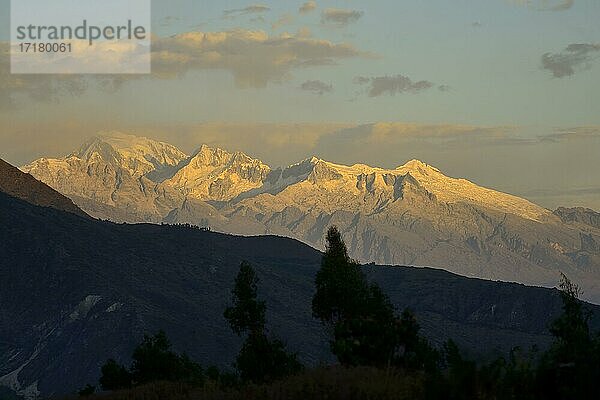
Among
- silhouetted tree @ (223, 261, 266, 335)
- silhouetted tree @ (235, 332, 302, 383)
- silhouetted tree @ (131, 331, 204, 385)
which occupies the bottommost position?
silhouetted tree @ (131, 331, 204, 385)

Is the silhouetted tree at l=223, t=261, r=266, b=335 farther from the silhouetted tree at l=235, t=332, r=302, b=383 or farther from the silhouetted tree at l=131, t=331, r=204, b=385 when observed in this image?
the silhouetted tree at l=235, t=332, r=302, b=383

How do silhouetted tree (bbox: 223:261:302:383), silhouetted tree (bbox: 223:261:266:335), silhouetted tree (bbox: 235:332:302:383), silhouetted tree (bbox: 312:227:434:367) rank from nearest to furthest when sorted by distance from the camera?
silhouetted tree (bbox: 312:227:434:367)
silhouetted tree (bbox: 223:261:302:383)
silhouetted tree (bbox: 235:332:302:383)
silhouetted tree (bbox: 223:261:266:335)

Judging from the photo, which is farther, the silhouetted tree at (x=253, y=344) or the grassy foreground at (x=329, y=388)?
the silhouetted tree at (x=253, y=344)

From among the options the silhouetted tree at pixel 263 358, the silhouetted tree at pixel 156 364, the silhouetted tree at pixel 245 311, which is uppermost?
the silhouetted tree at pixel 245 311

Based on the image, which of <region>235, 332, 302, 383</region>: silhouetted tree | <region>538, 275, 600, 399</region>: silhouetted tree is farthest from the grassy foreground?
<region>235, 332, 302, 383</region>: silhouetted tree

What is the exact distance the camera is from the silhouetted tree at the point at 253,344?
149 ft

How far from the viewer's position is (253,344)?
47.8m

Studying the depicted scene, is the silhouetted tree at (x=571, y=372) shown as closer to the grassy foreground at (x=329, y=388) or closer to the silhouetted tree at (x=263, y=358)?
the grassy foreground at (x=329, y=388)

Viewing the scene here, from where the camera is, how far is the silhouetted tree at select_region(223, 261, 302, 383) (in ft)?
149

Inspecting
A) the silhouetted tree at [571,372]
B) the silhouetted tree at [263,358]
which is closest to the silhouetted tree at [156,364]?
the silhouetted tree at [263,358]

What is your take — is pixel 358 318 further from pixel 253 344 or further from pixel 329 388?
pixel 253 344

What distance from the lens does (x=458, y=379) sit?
60.6 ft

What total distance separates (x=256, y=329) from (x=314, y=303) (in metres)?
7.22

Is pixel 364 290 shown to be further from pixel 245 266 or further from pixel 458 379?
pixel 458 379
